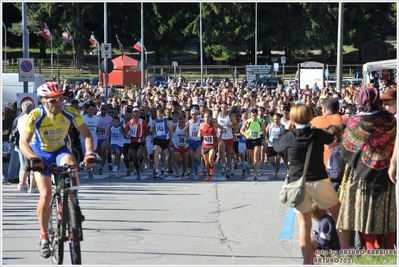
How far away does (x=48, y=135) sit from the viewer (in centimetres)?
899

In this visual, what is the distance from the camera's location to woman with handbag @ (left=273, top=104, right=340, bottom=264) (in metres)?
8.43

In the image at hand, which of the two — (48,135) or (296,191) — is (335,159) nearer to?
(296,191)

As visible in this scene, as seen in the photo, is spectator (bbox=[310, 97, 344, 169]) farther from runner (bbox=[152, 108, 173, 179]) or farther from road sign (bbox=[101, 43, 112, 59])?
road sign (bbox=[101, 43, 112, 59])

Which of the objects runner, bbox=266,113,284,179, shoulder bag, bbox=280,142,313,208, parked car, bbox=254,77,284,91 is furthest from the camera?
parked car, bbox=254,77,284,91

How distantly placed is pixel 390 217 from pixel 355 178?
51 cm

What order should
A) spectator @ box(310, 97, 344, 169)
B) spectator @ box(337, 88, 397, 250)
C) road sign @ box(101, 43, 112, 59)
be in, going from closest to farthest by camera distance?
spectator @ box(337, 88, 397, 250) < spectator @ box(310, 97, 344, 169) < road sign @ box(101, 43, 112, 59)

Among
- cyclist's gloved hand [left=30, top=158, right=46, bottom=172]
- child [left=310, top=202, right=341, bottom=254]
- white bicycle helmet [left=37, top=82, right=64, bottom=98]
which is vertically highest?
white bicycle helmet [left=37, top=82, right=64, bottom=98]

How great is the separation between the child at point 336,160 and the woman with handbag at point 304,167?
73cm

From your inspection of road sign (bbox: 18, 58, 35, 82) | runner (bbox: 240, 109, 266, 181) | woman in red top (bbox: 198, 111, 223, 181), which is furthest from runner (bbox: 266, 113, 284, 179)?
road sign (bbox: 18, 58, 35, 82)

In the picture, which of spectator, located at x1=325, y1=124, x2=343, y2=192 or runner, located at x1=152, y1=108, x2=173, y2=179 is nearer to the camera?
spectator, located at x1=325, y1=124, x2=343, y2=192

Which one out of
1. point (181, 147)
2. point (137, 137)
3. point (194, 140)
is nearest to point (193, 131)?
point (194, 140)

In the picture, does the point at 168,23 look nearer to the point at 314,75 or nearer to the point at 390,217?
the point at 314,75

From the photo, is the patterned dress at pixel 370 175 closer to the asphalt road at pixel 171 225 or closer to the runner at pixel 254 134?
the asphalt road at pixel 171 225

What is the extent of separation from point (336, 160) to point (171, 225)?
342 centimetres
